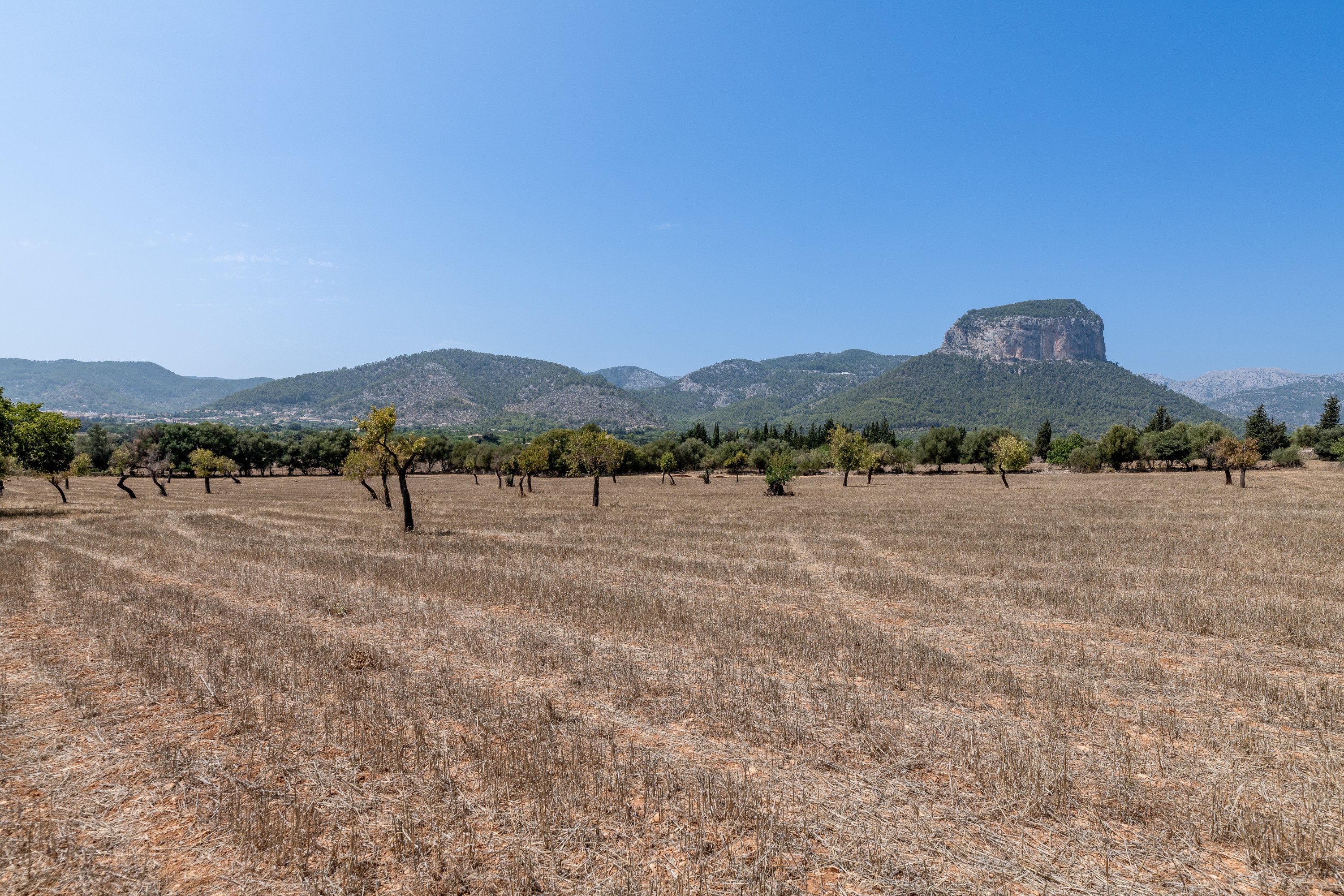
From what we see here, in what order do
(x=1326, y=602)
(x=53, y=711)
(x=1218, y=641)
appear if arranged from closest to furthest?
(x=53, y=711) → (x=1218, y=641) → (x=1326, y=602)

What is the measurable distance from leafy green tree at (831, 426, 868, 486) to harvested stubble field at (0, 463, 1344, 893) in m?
59.3

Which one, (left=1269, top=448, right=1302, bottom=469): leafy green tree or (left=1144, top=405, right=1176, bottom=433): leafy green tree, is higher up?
(left=1144, top=405, right=1176, bottom=433): leafy green tree

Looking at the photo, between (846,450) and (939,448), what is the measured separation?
3367 inches

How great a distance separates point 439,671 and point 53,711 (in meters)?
6.26

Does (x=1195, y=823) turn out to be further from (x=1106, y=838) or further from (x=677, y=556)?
(x=677, y=556)

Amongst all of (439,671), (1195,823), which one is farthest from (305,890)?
(1195,823)

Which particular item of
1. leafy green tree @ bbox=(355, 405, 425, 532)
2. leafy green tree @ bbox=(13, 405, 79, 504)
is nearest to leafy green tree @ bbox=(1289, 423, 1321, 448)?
leafy green tree @ bbox=(355, 405, 425, 532)

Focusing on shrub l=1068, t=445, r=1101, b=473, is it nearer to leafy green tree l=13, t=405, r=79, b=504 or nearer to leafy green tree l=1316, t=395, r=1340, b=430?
leafy green tree l=1316, t=395, r=1340, b=430

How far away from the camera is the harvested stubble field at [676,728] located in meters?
6.17

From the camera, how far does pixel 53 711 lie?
→ 1001 centimetres

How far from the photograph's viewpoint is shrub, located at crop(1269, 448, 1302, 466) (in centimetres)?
11062

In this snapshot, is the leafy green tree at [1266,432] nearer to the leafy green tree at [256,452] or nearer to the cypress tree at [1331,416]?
the cypress tree at [1331,416]

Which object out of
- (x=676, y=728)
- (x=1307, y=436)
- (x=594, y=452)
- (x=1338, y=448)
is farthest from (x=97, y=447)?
(x=1307, y=436)

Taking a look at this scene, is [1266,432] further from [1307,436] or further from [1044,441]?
[1044,441]
